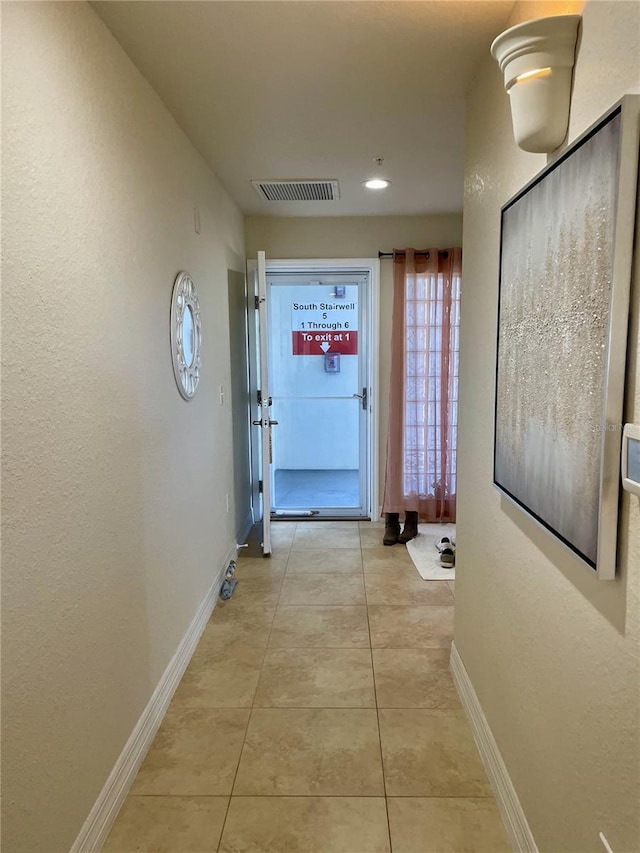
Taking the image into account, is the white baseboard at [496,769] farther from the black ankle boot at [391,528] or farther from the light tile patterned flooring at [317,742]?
the black ankle boot at [391,528]

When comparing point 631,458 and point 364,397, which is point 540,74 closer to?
point 631,458

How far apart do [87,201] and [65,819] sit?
1.65m

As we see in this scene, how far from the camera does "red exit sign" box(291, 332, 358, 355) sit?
461 centimetres

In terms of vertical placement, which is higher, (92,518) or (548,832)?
(92,518)

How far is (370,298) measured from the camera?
4445mm

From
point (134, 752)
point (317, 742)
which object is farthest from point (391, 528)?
point (134, 752)

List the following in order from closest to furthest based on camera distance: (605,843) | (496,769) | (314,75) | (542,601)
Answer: (605,843)
(542,601)
(496,769)
(314,75)

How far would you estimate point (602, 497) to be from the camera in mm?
1014

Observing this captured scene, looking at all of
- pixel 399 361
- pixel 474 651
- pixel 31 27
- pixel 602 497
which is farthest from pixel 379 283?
pixel 602 497

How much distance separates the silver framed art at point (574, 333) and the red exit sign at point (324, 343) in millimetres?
3036

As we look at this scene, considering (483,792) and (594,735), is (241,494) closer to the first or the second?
(483,792)

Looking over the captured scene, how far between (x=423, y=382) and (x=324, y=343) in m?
0.89

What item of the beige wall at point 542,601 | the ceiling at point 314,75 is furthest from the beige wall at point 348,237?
the beige wall at point 542,601

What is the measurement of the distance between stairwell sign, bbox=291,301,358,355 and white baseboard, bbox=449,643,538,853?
282 cm
